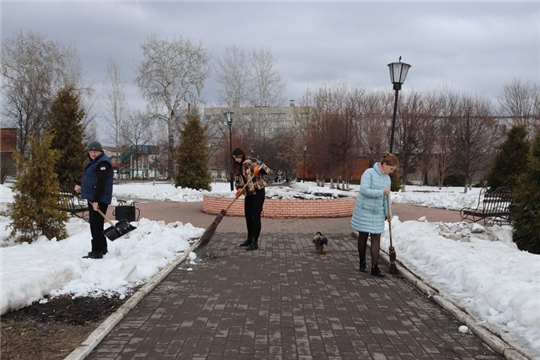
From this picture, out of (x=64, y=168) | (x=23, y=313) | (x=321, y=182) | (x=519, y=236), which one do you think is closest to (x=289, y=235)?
(x=519, y=236)

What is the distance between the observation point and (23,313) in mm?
4375

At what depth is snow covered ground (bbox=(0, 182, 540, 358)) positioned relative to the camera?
4.32 meters

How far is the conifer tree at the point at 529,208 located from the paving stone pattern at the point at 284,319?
2.89 m

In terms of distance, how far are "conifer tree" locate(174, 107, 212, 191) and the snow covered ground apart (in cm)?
1532

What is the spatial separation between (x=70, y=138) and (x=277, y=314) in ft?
52.1

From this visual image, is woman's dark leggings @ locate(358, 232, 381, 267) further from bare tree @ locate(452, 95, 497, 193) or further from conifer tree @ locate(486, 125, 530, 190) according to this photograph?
bare tree @ locate(452, 95, 497, 193)

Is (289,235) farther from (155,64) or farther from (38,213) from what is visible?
(155,64)

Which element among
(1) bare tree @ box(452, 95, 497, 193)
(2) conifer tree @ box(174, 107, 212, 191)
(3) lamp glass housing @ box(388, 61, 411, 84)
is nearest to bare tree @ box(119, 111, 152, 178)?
(2) conifer tree @ box(174, 107, 212, 191)

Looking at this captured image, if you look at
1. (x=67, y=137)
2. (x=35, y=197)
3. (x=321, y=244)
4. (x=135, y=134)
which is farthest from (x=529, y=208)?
(x=135, y=134)

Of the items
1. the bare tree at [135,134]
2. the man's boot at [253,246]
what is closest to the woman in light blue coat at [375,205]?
the man's boot at [253,246]

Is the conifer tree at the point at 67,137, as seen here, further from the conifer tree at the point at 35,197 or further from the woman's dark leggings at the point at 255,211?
the woman's dark leggings at the point at 255,211

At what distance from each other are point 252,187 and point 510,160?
42.4ft

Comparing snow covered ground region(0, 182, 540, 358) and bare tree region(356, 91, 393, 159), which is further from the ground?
bare tree region(356, 91, 393, 159)

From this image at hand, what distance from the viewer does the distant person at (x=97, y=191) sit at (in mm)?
6426
